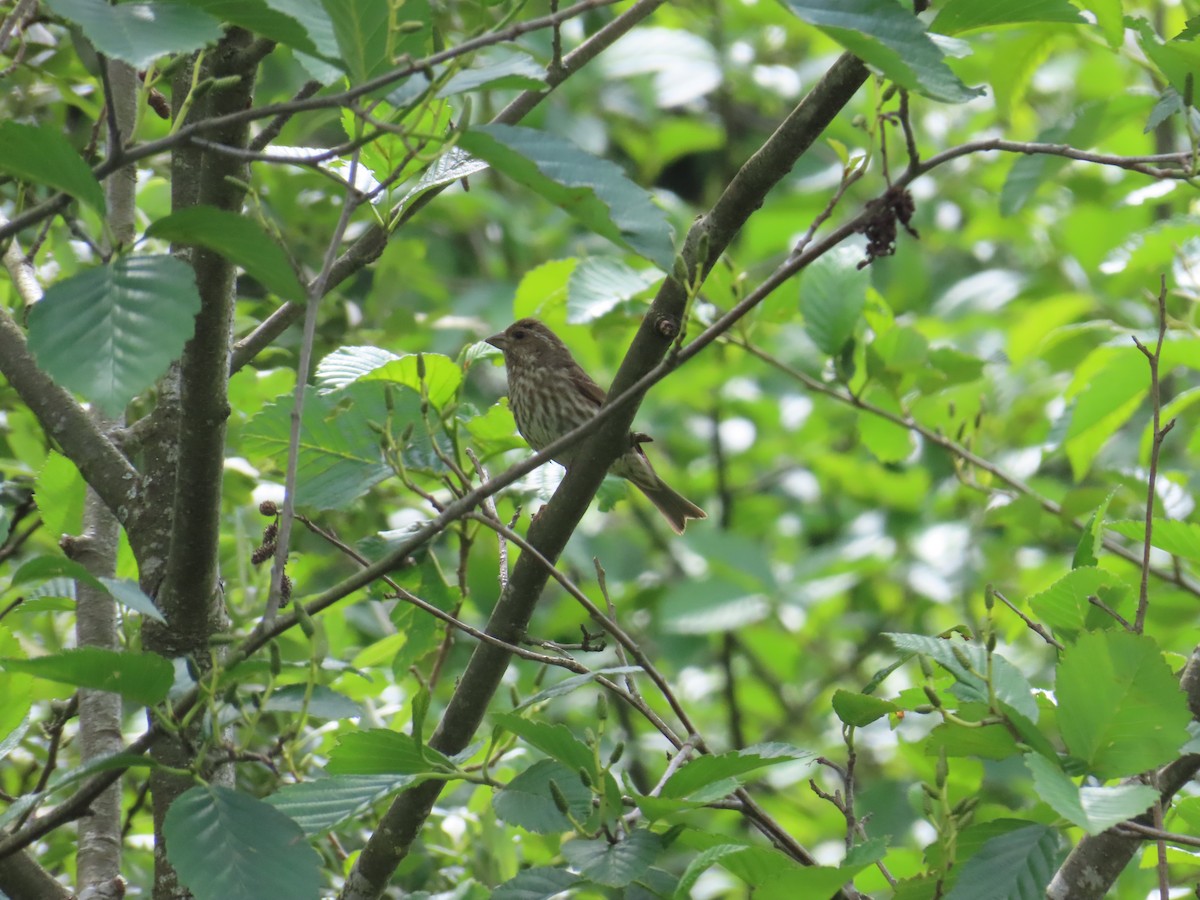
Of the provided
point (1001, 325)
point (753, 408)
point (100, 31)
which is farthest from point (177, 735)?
point (1001, 325)

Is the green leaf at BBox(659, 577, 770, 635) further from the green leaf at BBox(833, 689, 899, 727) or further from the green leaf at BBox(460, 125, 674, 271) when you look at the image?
the green leaf at BBox(460, 125, 674, 271)

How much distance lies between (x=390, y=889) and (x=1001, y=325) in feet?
20.8

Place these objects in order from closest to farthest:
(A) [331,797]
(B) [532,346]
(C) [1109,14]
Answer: (A) [331,797] < (C) [1109,14] < (B) [532,346]

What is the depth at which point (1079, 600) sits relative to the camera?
245 centimetres

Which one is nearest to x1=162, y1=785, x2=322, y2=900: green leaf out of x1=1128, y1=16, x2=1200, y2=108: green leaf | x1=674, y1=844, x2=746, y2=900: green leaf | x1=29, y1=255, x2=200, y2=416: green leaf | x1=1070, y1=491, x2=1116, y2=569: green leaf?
x1=674, y1=844, x2=746, y2=900: green leaf

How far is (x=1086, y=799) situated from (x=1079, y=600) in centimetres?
64

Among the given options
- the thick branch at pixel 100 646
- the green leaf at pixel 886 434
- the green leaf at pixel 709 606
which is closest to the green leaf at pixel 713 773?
the thick branch at pixel 100 646

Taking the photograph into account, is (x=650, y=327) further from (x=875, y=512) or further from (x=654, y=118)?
(x=654, y=118)

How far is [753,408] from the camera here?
8453 millimetres

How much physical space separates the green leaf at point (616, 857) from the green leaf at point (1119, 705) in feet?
2.04

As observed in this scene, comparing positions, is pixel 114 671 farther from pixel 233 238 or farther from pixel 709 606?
pixel 709 606

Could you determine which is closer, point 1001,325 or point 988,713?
point 988,713

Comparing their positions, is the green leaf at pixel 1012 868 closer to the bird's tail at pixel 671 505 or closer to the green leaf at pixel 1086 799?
the green leaf at pixel 1086 799

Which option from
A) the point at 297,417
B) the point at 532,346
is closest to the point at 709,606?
the point at 532,346
